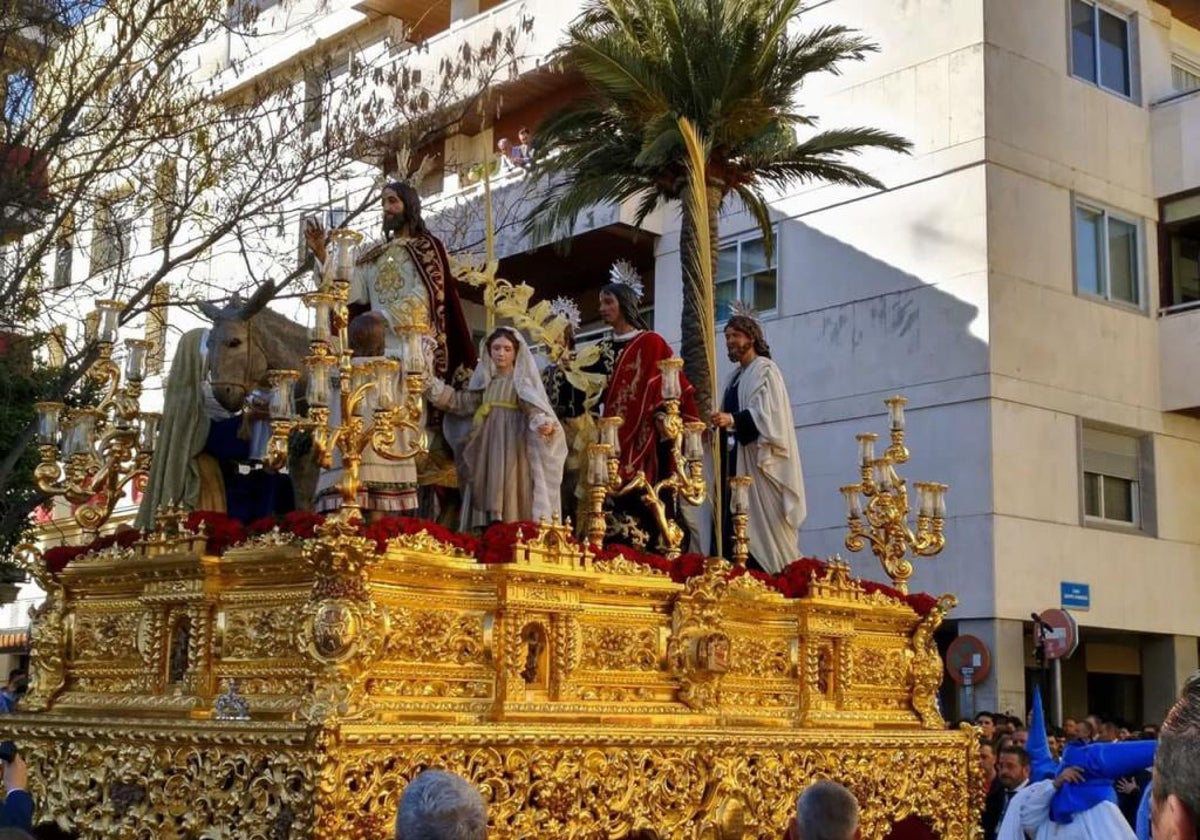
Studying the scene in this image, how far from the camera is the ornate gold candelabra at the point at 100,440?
327 inches

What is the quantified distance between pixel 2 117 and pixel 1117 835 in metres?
10.2

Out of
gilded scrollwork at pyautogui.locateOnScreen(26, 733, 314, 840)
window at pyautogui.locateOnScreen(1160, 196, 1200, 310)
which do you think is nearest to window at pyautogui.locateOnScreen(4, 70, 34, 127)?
gilded scrollwork at pyautogui.locateOnScreen(26, 733, 314, 840)

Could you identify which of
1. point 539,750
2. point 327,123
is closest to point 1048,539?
point 327,123

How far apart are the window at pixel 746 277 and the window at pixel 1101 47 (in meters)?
5.28

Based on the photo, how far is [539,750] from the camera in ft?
24.8

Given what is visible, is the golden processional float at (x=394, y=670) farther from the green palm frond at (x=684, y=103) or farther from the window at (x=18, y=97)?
the green palm frond at (x=684, y=103)

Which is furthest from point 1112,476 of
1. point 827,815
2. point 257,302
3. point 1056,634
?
point 827,815

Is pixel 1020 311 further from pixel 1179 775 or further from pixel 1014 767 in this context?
pixel 1179 775

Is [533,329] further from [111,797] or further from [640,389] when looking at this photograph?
[111,797]

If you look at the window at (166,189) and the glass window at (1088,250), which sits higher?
the glass window at (1088,250)

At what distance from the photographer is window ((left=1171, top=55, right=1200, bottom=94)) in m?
23.1

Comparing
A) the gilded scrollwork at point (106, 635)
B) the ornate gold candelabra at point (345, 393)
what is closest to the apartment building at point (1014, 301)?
the gilded scrollwork at point (106, 635)

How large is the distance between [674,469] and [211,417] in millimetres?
2943

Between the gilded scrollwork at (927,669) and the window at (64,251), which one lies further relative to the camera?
the window at (64,251)
